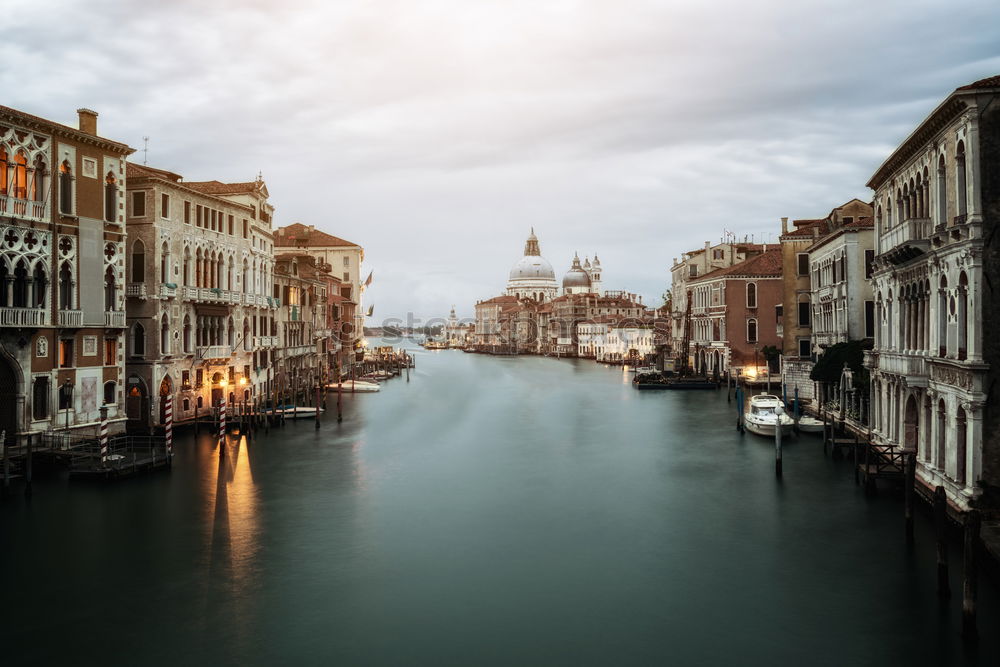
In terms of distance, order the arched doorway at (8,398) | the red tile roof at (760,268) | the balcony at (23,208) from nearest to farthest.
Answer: the balcony at (23,208)
the arched doorway at (8,398)
the red tile roof at (760,268)

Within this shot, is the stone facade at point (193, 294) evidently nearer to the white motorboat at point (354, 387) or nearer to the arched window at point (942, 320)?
the white motorboat at point (354, 387)

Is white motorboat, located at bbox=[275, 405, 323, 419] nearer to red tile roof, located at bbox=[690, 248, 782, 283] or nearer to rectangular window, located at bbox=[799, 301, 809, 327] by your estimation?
rectangular window, located at bbox=[799, 301, 809, 327]

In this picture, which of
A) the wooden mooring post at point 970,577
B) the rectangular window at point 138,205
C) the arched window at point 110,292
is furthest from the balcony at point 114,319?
the wooden mooring post at point 970,577

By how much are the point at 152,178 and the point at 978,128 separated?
24.0 m

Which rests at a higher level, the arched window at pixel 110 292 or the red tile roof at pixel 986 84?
the red tile roof at pixel 986 84

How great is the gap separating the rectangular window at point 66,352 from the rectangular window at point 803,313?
1281 inches

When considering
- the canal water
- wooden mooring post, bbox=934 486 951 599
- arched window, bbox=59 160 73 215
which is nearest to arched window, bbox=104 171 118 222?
arched window, bbox=59 160 73 215

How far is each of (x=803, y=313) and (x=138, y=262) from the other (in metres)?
30.6

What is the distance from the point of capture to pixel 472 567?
48.4ft

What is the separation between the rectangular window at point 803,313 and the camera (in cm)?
3975

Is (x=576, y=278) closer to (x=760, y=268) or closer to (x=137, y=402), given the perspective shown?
(x=760, y=268)

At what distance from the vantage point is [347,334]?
59.8 meters

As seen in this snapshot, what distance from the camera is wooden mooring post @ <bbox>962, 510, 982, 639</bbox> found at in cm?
1077

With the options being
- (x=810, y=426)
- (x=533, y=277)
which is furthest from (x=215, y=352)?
(x=533, y=277)
